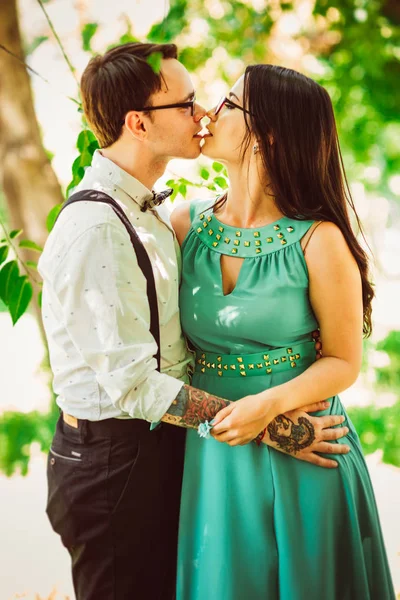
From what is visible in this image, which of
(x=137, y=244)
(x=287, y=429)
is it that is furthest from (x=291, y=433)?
(x=137, y=244)

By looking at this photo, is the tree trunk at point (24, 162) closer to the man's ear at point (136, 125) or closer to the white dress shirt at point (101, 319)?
the man's ear at point (136, 125)

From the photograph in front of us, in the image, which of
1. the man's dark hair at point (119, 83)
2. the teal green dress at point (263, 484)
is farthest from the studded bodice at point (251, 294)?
the man's dark hair at point (119, 83)

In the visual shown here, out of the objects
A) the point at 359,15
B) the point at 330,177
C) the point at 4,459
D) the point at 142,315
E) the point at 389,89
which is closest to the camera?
the point at 142,315

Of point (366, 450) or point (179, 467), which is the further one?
point (366, 450)

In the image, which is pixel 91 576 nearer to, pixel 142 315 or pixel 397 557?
pixel 142 315

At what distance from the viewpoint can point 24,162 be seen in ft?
10.5

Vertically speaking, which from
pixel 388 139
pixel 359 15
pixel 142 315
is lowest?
pixel 142 315

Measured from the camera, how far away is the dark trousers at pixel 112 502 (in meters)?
1.57

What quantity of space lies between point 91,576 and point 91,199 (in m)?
0.92

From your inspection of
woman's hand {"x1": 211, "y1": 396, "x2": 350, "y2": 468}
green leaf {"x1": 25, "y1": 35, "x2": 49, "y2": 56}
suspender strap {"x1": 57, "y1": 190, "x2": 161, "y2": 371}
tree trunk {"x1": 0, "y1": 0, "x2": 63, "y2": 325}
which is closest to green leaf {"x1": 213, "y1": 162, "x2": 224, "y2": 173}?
suspender strap {"x1": 57, "y1": 190, "x2": 161, "y2": 371}

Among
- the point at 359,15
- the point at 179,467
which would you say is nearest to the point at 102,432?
the point at 179,467

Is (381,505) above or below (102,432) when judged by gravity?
above

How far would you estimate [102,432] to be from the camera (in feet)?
5.12

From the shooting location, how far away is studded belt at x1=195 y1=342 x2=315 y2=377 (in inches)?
65.8
